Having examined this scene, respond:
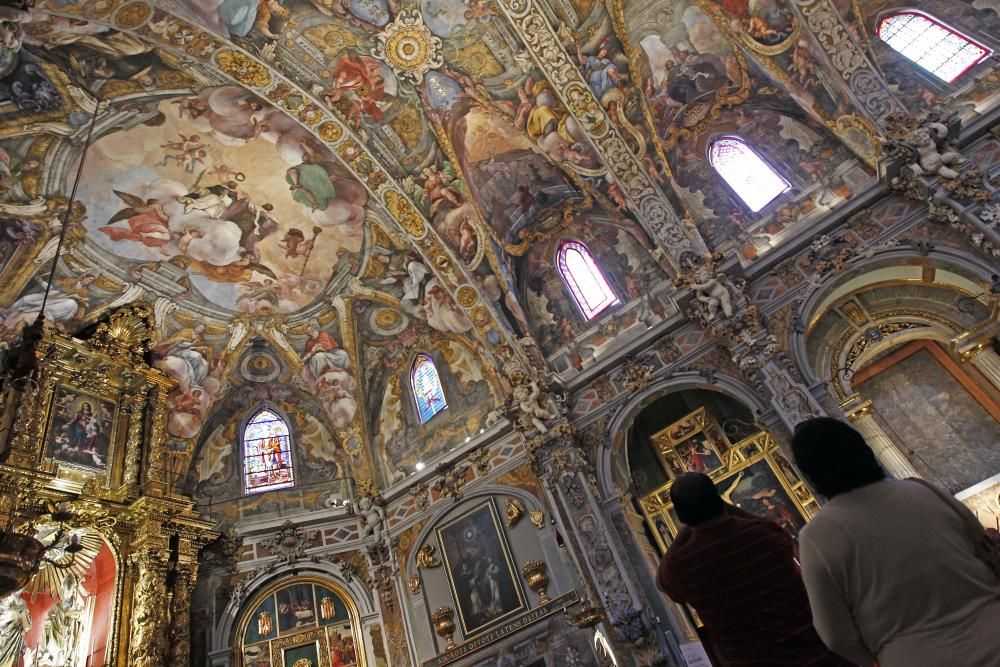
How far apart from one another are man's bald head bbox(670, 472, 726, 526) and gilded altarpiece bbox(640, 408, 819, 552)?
8163 mm

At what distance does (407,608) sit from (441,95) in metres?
12.0

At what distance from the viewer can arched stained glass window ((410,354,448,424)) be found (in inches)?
637

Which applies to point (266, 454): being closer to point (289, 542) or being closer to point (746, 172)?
point (289, 542)

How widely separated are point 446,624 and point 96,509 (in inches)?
315

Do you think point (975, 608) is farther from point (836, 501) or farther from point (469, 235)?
point (469, 235)

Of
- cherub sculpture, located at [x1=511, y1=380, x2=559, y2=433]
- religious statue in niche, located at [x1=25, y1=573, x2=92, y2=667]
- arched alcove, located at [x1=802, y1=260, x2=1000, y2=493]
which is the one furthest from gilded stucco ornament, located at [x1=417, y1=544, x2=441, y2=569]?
arched alcove, located at [x1=802, y1=260, x2=1000, y2=493]

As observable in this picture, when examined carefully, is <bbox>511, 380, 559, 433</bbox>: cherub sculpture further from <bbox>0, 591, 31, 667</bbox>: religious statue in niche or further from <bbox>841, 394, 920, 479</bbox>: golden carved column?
<bbox>0, 591, 31, 667</bbox>: religious statue in niche

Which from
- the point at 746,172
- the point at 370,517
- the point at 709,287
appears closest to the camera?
the point at 709,287

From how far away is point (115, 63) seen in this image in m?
12.6

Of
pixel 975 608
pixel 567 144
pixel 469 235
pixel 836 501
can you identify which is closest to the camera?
pixel 975 608

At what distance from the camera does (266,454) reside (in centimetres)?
1659

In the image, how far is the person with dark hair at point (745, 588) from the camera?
8.81 feet

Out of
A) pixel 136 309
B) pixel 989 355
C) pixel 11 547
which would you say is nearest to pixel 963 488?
pixel 989 355

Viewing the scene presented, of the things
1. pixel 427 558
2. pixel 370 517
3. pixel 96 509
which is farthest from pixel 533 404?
pixel 96 509
